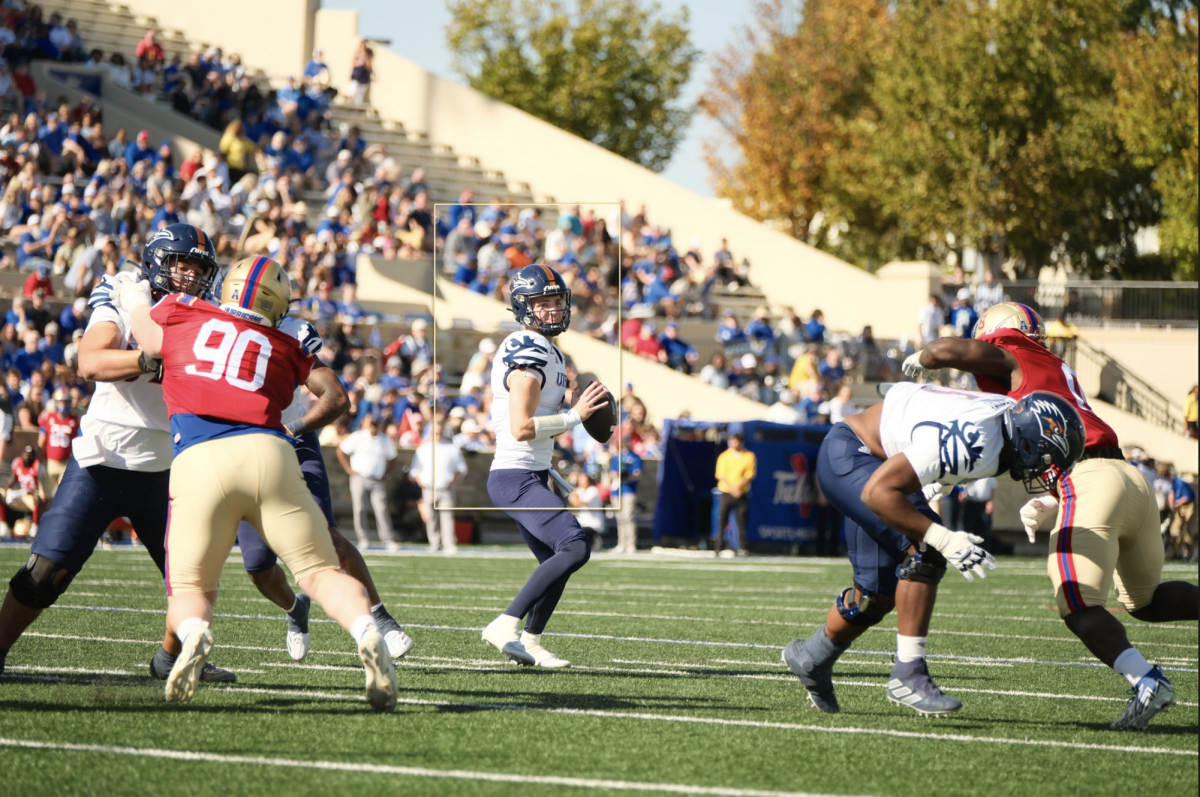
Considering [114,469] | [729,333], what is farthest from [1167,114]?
[114,469]

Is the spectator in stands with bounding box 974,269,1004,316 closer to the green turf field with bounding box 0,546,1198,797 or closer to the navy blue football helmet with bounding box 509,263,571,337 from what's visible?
the green turf field with bounding box 0,546,1198,797

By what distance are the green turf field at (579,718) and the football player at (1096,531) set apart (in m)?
0.35

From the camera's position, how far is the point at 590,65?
4572 cm

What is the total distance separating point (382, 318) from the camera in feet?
73.7

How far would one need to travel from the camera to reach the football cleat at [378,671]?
5348mm

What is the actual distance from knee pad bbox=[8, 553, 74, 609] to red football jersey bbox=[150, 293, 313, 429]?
1.20m

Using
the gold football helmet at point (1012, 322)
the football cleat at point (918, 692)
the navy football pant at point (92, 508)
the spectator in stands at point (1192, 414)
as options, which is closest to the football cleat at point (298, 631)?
the navy football pant at point (92, 508)

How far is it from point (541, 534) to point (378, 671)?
7.81ft

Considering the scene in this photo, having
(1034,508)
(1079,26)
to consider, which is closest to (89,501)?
(1034,508)

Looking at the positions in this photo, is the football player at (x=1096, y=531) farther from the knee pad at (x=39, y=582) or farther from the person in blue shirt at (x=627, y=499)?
the person in blue shirt at (x=627, y=499)

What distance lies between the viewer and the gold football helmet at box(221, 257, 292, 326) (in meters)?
5.69

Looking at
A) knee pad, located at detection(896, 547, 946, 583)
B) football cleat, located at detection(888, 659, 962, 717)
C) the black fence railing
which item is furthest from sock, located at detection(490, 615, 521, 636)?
the black fence railing

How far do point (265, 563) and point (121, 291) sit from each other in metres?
1.56

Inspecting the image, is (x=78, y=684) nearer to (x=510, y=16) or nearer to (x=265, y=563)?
(x=265, y=563)
